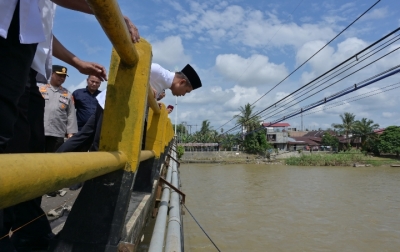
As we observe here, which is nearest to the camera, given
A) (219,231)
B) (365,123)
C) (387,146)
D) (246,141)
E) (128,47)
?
(128,47)

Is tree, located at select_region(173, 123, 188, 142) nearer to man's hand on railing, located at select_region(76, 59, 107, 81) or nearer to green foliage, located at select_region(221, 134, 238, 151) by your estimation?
green foliage, located at select_region(221, 134, 238, 151)

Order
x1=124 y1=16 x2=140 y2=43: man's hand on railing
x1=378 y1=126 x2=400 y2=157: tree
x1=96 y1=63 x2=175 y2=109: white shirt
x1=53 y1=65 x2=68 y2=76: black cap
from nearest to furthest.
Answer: x1=124 y1=16 x2=140 y2=43: man's hand on railing
x1=96 y1=63 x2=175 y2=109: white shirt
x1=53 y1=65 x2=68 y2=76: black cap
x1=378 y1=126 x2=400 y2=157: tree

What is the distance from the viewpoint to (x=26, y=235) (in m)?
1.50

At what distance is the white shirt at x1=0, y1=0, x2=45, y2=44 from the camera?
3.20 ft

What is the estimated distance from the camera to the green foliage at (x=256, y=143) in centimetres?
4716

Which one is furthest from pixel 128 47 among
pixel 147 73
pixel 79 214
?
pixel 79 214

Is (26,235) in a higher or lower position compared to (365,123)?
lower

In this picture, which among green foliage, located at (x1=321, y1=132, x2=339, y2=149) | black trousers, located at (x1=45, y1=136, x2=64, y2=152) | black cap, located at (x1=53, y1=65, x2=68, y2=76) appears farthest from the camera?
green foliage, located at (x1=321, y1=132, x2=339, y2=149)

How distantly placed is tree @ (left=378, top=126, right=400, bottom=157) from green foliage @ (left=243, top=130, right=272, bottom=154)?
14999mm

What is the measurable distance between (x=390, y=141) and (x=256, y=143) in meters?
17.5

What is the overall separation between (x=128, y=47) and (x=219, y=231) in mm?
4853

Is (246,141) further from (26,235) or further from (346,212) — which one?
(26,235)

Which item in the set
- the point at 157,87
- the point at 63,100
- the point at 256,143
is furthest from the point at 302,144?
the point at 157,87

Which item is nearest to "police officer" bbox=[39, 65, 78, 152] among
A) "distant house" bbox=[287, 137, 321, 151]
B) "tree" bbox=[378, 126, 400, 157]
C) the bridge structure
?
the bridge structure
